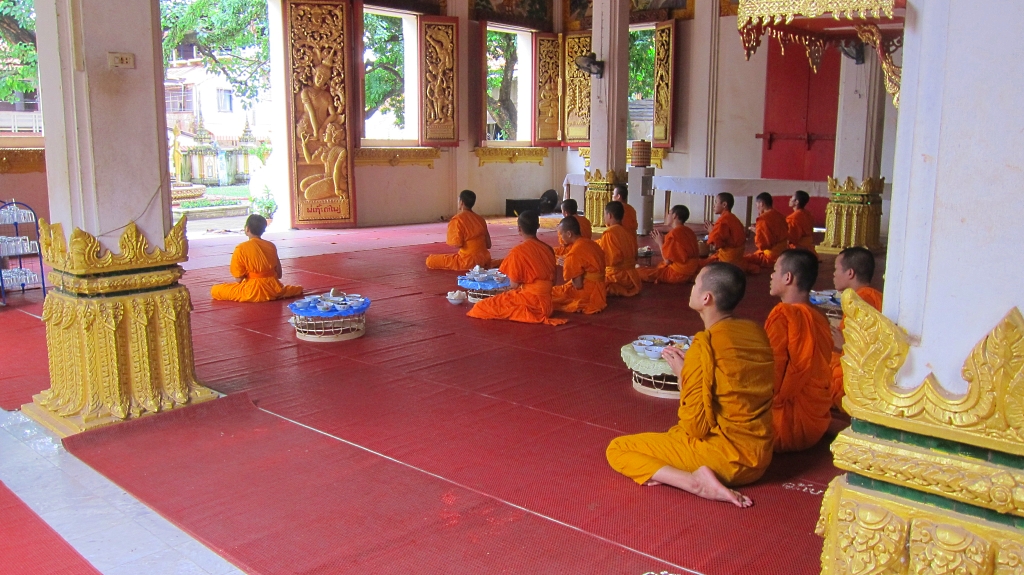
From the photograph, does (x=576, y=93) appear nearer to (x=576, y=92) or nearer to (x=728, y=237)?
(x=576, y=92)

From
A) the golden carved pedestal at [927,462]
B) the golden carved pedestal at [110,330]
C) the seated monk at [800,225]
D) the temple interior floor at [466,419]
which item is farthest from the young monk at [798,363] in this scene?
the seated monk at [800,225]

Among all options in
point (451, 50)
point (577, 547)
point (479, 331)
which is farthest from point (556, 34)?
point (577, 547)

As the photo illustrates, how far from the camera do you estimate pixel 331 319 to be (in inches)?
255

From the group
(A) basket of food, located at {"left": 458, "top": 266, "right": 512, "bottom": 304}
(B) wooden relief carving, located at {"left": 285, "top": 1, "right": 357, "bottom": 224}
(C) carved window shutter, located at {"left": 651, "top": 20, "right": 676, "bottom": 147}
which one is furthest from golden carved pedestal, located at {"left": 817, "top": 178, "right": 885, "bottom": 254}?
(B) wooden relief carving, located at {"left": 285, "top": 1, "right": 357, "bottom": 224}

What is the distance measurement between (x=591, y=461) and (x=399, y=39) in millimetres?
16107

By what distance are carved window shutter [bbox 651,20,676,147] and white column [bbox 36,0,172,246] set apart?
1223 cm

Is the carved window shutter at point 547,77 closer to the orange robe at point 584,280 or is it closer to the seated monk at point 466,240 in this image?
the seated monk at point 466,240

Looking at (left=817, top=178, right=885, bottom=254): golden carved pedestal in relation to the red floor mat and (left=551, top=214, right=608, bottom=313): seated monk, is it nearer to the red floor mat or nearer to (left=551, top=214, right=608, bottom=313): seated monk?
(left=551, top=214, right=608, bottom=313): seated monk

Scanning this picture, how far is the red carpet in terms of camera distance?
3.03 meters

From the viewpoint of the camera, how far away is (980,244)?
6.37ft

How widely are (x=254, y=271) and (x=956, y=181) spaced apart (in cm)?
698

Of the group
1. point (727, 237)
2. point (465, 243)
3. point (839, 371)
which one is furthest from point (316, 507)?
point (727, 237)

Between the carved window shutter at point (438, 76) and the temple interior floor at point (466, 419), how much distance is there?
7.05 meters

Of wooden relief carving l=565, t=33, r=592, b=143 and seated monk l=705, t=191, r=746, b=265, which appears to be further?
wooden relief carving l=565, t=33, r=592, b=143
